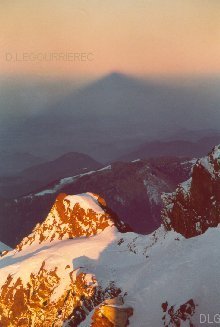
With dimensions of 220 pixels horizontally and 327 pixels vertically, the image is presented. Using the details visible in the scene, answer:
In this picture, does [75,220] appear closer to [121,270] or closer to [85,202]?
[85,202]

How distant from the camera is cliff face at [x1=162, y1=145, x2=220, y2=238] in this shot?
46156mm

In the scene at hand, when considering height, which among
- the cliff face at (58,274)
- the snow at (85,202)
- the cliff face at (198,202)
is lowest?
the cliff face at (58,274)

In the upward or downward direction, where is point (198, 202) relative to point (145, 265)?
upward

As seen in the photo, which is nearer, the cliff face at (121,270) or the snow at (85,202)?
the cliff face at (121,270)

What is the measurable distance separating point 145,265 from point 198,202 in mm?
→ 8220

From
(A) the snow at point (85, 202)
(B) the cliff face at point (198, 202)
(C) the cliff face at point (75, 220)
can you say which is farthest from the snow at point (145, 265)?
(A) the snow at point (85, 202)

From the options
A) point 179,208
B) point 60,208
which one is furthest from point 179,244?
point 60,208

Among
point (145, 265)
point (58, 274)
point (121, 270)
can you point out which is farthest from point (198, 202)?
point (58, 274)

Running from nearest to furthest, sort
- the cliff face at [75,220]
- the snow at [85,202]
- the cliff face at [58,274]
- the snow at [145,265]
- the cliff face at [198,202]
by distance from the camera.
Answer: the snow at [145,265]
the cliff face at [198,202]
the cliff face at [58,274]
the cliff face at [75,220]
the snow at [85,202]

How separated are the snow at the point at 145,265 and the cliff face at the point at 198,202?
1.46 meters

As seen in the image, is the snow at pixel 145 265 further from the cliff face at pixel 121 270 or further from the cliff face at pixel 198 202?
the cliff face at pixel 198 202

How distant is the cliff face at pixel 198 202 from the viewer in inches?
1817

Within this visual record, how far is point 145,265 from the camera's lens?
46.0 metres

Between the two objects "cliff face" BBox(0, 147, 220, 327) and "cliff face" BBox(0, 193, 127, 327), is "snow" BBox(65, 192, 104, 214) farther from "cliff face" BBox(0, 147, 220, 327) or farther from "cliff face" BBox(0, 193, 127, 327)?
"cliff face" BBox(0, 147, 220, 327)
